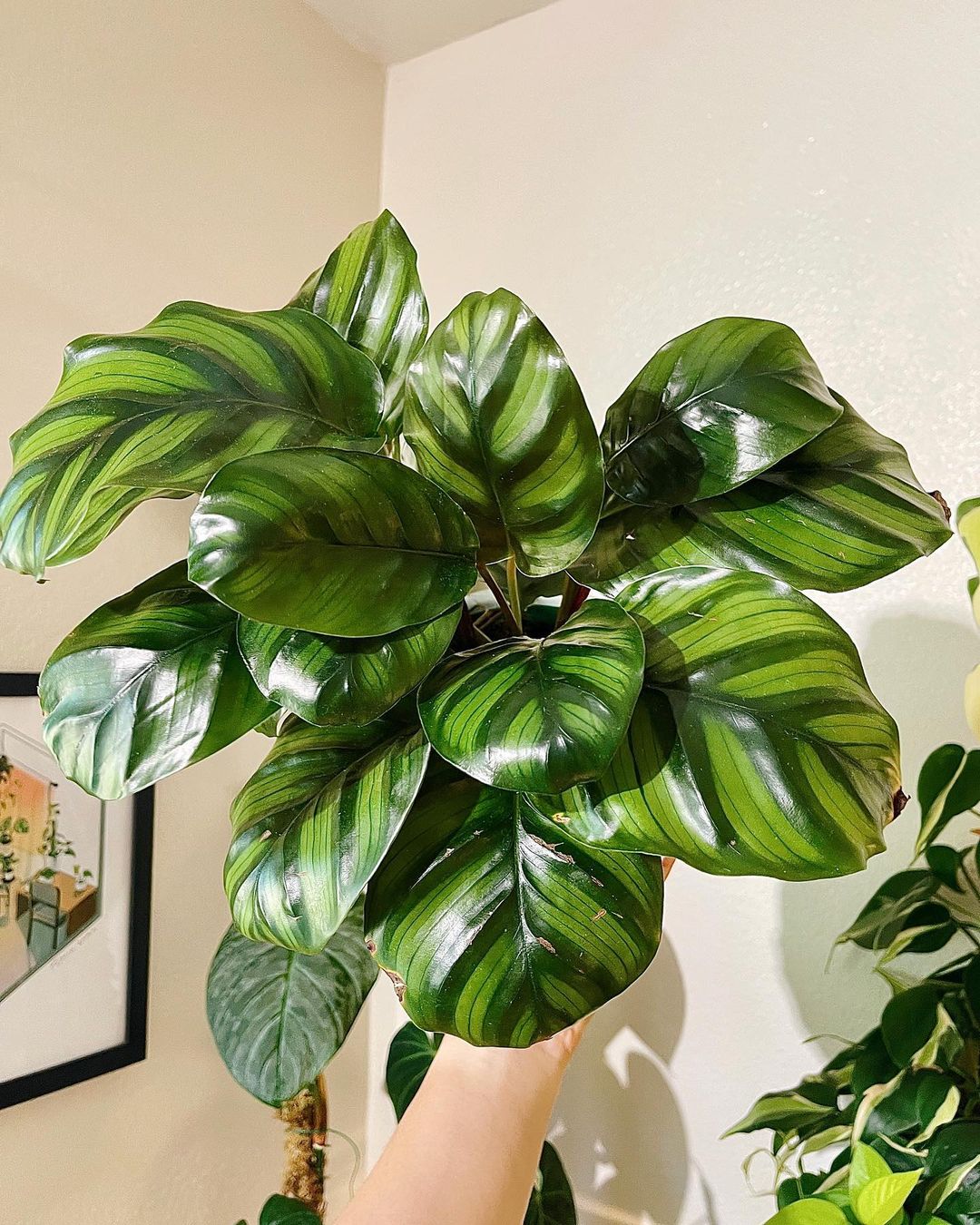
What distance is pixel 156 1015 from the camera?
45.1 inches

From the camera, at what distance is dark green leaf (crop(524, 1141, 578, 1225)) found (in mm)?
1051

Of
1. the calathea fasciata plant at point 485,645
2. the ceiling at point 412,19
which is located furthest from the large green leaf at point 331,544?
the ceiling at point 412,19

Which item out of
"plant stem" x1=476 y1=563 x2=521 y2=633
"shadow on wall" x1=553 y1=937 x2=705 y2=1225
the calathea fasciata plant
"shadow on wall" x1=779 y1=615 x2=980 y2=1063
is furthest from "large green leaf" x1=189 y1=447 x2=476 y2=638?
"shadow on wall" x1=553 y1=937 x2=705 y2=1225

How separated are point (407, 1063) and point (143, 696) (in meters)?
0.80

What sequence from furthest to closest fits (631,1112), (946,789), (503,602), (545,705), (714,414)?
(631,1112)
(946,789)
(503,602)
(714,414)
(545,705)

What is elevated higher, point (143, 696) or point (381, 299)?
point (381, 299)

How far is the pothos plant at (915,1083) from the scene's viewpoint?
2.25 feet

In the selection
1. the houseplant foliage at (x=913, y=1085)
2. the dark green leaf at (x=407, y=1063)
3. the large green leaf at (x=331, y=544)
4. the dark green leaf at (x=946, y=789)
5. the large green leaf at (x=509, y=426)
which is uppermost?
the large green leaf at (x=509, y=426)

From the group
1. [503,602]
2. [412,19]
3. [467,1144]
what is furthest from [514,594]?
[412,19]

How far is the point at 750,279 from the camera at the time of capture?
1204 mm

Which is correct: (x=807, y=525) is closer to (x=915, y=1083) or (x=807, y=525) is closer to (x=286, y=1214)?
(x=915, y=1083)

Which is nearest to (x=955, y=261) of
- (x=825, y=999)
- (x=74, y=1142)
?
(x=825, y=999)

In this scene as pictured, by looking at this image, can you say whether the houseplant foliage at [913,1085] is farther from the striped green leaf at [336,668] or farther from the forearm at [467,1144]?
the striped green leaf at [336,668]

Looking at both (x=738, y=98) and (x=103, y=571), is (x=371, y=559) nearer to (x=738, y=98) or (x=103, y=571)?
(x=103, y=571)
